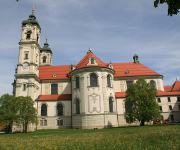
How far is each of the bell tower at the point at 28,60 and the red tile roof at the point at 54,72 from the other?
11.9 feet

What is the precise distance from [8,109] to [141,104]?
973 inches

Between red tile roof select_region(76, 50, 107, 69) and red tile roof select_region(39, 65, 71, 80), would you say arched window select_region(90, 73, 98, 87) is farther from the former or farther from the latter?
red tile roof select_region(39, 65, 71, 80)

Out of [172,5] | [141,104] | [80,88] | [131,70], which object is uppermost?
[131,70]

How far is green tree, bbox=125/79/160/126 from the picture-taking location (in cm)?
4034

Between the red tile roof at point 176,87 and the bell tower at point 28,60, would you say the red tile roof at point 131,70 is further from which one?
the bell tower at point 28,60

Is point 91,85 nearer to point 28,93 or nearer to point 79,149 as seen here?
point 28,93

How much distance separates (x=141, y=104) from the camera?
4088 centimetres

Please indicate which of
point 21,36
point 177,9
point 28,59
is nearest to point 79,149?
point 177,9

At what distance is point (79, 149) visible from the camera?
41.3 feet

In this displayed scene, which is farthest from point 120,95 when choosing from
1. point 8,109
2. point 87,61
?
point 8,109

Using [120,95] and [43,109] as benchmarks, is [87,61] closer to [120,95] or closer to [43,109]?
[120,95]

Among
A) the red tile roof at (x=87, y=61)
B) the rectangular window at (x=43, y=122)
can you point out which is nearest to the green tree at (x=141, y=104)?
the red tile roof at (x=87, y=61)

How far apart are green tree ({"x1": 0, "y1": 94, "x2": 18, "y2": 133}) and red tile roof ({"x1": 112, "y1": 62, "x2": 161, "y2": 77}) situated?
2635 cm

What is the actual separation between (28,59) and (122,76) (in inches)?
932
